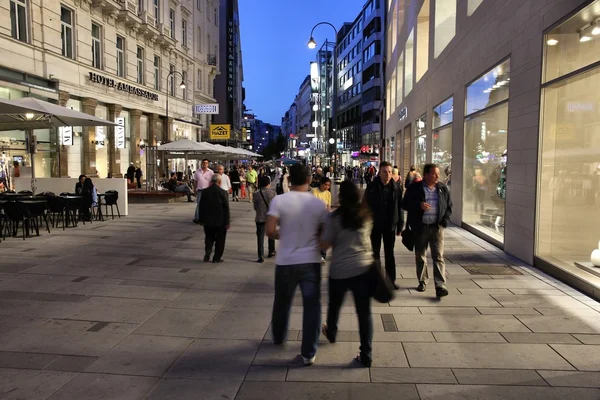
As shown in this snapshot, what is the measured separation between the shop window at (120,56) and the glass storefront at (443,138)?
60.3ft

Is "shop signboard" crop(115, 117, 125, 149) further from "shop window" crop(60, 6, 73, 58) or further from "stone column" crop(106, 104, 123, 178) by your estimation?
"shop window" crop(60, 6, 73, 58)

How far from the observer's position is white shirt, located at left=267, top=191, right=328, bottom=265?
13.6 feet

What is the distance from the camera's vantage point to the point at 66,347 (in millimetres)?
4664

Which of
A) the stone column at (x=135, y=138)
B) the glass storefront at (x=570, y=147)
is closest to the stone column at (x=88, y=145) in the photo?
the stone column at (x=135, y=138)

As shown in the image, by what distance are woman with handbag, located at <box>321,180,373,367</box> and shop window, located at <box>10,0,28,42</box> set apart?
62.0 ft

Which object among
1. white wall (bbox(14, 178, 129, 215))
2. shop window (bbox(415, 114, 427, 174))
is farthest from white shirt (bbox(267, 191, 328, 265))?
shop window (bbox(415, 114, 427, 174))

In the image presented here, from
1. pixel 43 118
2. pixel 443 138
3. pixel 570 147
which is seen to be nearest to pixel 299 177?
pixel 570 147

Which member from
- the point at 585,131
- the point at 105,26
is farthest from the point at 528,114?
the point at 105,26

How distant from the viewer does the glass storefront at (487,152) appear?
416 inches

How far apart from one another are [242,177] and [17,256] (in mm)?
18969

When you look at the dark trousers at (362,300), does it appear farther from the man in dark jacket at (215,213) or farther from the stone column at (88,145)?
the stone column at (88,145)

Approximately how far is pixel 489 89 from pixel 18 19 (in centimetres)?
1739

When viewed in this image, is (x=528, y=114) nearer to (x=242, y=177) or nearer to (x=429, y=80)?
(x=429, y=80)

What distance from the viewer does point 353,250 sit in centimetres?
416
